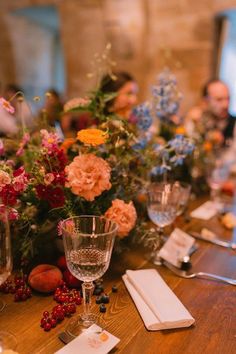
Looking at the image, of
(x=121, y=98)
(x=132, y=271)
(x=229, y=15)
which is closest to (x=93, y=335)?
(x=132, y=271)

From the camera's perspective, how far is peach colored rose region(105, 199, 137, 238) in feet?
2.84

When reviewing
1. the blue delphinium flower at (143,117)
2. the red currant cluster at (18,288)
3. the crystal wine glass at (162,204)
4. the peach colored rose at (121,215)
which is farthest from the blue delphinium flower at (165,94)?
the red currant cluster at (18,288)

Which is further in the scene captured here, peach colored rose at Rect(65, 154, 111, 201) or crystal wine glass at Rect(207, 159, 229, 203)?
crystal wine glass at Rect(207, 159, 229, 203)

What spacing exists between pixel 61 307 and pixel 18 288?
0.46ft

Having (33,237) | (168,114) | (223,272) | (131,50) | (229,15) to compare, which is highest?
(229,15)

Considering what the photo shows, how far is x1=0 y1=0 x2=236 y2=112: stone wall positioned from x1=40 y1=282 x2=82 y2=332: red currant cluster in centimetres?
270

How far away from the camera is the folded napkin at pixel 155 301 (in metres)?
0.69

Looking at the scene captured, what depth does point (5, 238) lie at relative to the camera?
67cm

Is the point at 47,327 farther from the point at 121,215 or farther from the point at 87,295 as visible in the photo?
the point at 121,215

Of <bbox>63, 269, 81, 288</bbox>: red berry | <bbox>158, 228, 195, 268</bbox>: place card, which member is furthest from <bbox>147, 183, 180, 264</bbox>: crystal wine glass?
<bbox>63, 269, 81, 288</bbox>: red berry

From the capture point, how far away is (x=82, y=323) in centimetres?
70

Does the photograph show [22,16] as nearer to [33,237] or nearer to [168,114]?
[168,114]

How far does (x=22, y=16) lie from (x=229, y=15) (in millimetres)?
2443

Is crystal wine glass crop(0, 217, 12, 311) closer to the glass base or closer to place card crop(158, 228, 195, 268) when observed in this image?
the glass base
